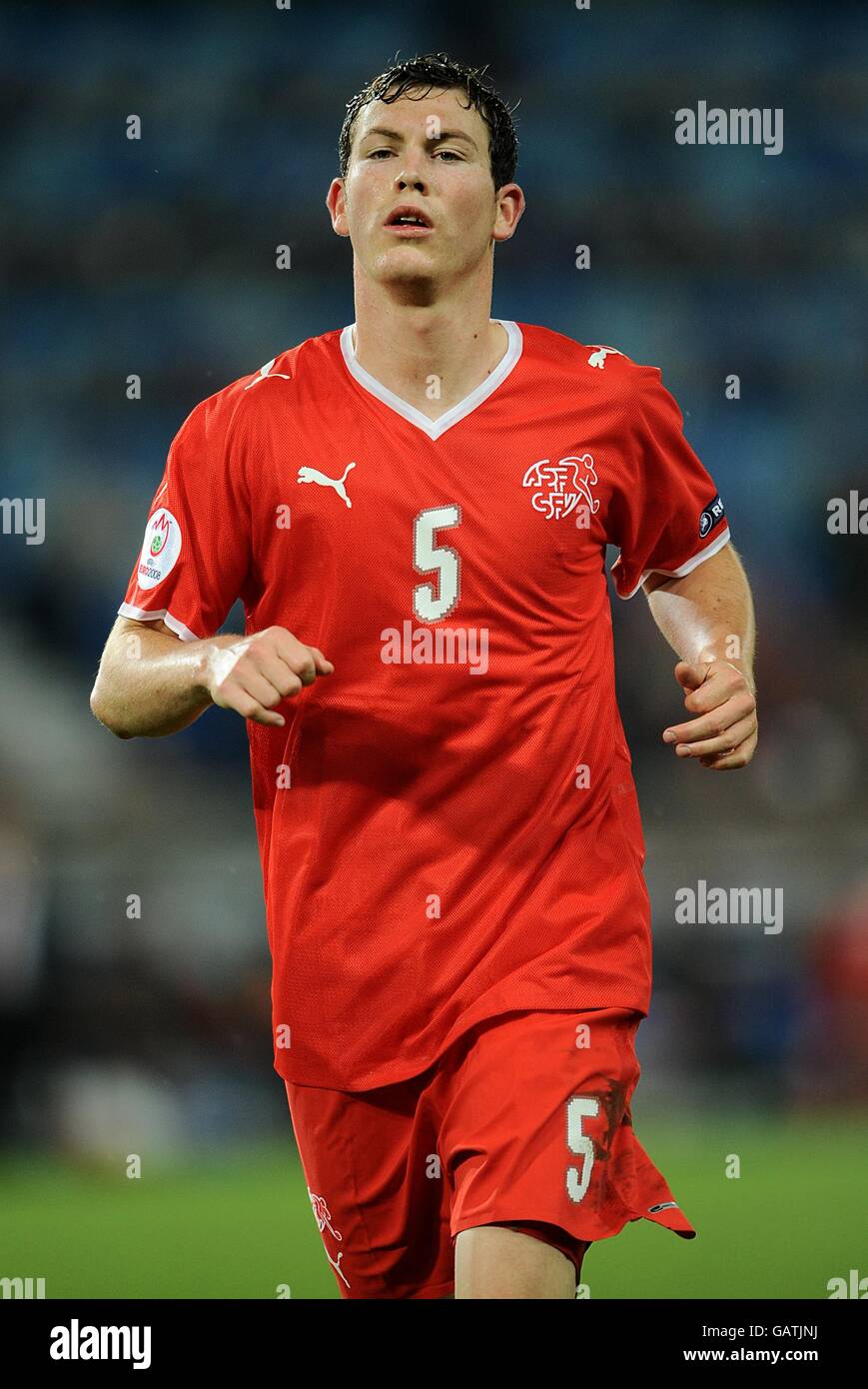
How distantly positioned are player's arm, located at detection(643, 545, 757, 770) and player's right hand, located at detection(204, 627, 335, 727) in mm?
582

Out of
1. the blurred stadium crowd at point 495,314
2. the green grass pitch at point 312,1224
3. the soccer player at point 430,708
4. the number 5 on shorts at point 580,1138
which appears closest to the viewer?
the number 5 on shorts at point 580,1138

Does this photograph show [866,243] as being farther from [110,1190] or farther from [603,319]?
[110,1190]

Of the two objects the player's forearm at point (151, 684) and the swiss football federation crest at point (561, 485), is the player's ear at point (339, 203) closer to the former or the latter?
the swiss football federation crest at point (561, 485)

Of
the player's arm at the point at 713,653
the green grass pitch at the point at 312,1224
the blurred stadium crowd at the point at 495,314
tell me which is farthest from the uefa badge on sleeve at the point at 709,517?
the blurred stadium crowd at the point at 495,314

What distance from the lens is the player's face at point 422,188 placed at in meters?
2.76

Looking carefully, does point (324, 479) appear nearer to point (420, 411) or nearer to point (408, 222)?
point (420, 411)

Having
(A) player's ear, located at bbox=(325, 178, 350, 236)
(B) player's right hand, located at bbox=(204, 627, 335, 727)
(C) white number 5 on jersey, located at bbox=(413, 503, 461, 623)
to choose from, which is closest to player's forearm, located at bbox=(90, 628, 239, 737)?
(B) player's right hand, located at bbox=(204, 627, 335, 727)

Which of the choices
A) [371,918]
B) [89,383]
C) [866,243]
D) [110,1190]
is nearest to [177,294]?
[89,383]

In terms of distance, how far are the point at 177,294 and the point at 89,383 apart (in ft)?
1.47

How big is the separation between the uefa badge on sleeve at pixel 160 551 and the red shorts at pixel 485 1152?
2.88 feet

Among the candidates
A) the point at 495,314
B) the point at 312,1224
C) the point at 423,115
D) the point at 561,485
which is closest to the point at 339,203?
the point at 423,115

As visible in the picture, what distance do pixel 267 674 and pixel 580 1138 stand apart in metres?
0.86

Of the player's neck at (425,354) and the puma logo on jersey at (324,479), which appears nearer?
the puma logo on jersey at (324,479)

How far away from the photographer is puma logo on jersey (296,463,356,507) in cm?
271
